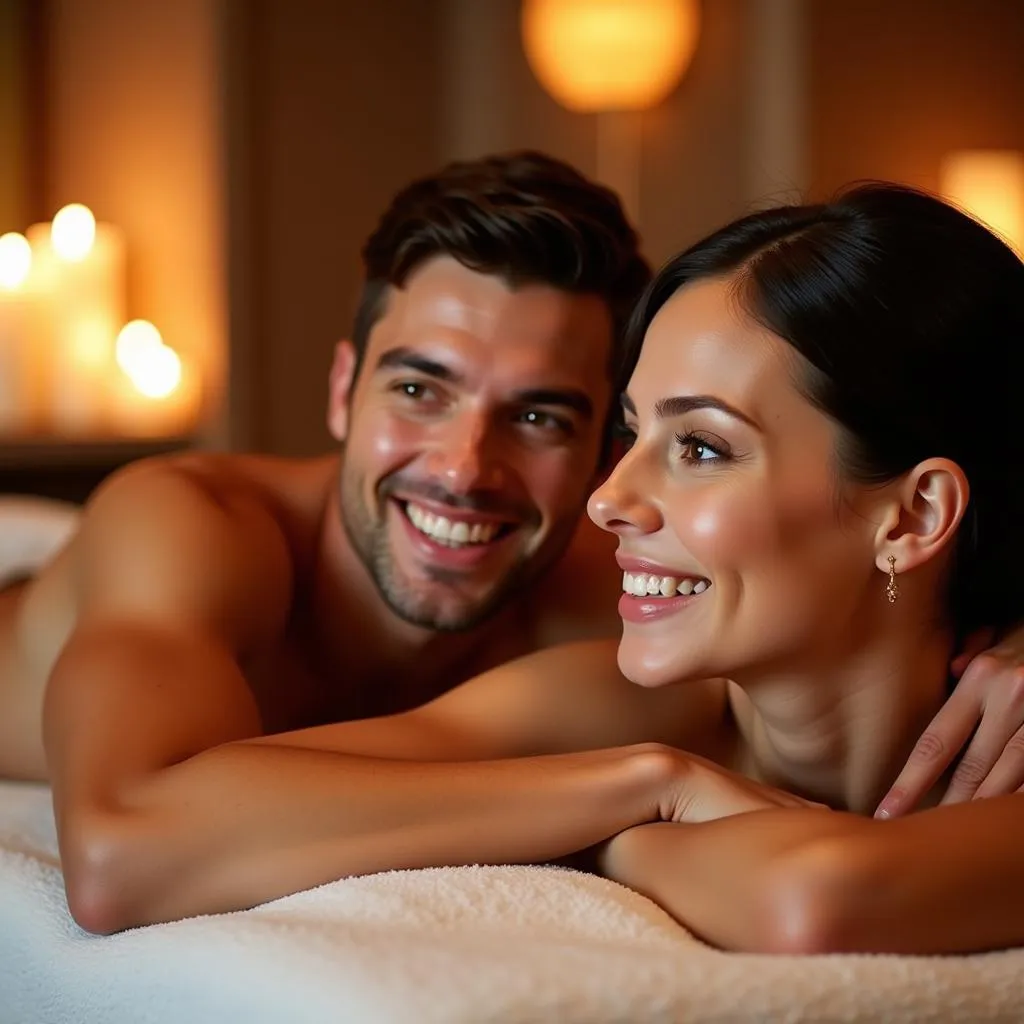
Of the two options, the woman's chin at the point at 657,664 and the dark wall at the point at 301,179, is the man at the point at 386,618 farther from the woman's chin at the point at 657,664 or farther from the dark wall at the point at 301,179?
the dark wall at the point at 301,179

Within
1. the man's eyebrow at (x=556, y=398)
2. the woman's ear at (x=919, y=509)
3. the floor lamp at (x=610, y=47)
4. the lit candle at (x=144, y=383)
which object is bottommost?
the lit candle at (x=144, y=383)

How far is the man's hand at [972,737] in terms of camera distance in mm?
1329

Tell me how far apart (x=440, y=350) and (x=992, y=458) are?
0.71 meters

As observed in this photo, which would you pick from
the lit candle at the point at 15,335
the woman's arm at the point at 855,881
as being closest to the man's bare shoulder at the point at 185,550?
the woman's arm at the point at 855,881

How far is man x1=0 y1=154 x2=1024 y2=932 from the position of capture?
1215mm

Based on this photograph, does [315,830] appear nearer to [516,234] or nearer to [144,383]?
[516,234]

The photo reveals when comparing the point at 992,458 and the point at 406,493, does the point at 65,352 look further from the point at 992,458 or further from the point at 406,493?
the point at 992,458

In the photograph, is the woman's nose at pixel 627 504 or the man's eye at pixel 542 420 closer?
the woman's nose at pixel 627 504

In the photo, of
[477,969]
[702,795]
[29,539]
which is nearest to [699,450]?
[702,795]

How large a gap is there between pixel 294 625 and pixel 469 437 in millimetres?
378

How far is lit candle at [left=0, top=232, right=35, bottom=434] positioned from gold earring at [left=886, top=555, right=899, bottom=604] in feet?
8.46

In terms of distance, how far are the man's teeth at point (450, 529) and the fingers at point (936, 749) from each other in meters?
0.69

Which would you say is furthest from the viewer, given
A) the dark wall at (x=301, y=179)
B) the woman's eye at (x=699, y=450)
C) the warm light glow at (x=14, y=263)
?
the dark wall at (x=301, y=179)

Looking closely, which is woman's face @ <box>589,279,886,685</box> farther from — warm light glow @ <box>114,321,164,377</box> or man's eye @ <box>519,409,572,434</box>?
warm light glow @ <box>114,321,164,377</box>
